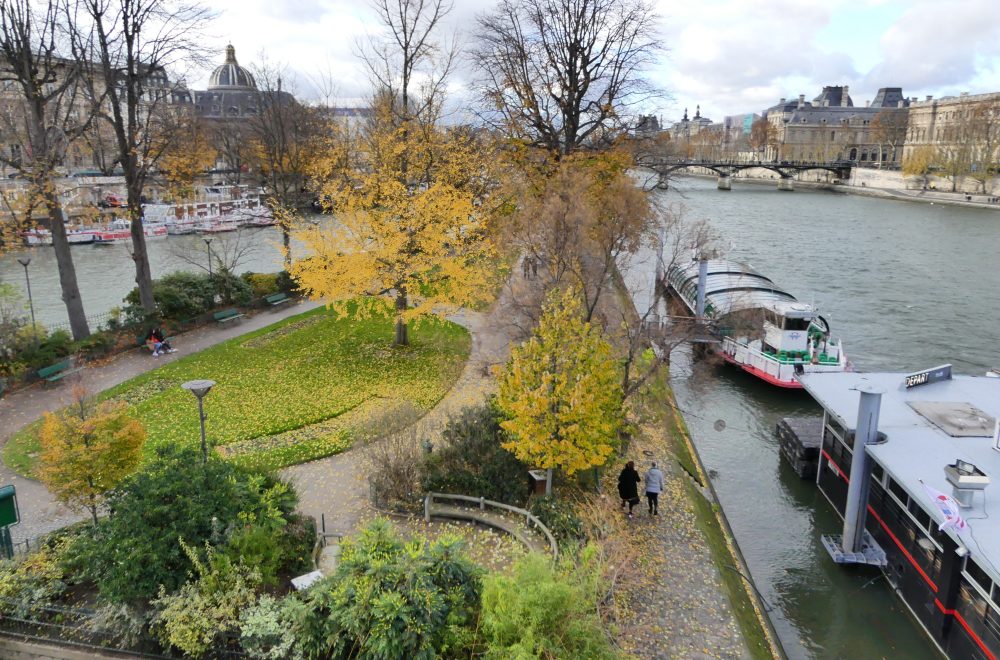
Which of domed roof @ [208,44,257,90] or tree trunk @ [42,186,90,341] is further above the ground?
domed roof @ [208,44,257,90]

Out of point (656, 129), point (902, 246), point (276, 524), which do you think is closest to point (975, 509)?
point (276, 524)

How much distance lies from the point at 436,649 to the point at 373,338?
18096mm

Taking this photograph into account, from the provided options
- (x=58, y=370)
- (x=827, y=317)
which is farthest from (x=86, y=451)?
(x=827, y=317)

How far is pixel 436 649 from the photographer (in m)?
8.66

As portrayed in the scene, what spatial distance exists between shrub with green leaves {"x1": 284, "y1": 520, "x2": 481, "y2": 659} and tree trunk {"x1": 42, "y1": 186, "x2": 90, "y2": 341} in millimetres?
19510

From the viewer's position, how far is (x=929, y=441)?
47.2 ft

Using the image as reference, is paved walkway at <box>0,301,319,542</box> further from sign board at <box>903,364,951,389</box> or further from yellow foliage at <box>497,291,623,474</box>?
sign board at <box>903,364,951,389</box>

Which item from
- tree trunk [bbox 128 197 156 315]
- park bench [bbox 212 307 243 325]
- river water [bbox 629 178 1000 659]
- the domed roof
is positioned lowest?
river water [bbox 629 178 1000 659]

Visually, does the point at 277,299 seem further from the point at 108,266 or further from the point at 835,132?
the point at 835,132

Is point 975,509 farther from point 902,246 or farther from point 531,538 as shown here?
point 902,246

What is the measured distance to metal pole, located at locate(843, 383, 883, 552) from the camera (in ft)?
46.6

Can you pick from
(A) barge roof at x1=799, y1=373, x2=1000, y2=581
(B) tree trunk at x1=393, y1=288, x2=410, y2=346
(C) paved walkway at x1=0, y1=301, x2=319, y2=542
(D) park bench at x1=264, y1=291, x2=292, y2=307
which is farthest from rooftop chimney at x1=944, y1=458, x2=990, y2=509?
(D) park bench at x1=264, y1=291, x2=292, y2=307

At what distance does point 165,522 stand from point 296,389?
10759mm

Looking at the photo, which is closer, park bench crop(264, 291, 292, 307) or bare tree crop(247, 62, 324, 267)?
park bench crop(264, 291, 292, 307)
